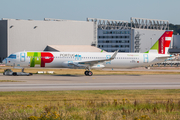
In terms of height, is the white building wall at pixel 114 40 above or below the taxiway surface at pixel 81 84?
above

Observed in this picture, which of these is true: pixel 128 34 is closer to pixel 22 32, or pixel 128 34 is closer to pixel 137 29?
pixel 137 29

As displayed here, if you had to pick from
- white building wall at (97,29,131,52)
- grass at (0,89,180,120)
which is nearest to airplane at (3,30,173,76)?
grass at (0,89,180,120)

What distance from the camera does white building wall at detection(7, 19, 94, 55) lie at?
97.9 meters

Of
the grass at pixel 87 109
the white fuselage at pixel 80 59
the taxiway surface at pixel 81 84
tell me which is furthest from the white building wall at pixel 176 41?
the grass at pixel 87 109

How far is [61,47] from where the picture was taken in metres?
104

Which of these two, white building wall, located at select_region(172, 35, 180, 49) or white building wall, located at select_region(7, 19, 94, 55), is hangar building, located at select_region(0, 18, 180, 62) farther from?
white building wall, located at select_region(172, 35, 180, 49)

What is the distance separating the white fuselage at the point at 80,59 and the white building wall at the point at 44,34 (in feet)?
162

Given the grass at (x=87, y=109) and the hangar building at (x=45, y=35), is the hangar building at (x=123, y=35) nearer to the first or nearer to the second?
the hangar building at (x=45, y=35)

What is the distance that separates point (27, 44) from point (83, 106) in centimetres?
8548

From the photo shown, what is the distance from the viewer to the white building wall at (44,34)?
97.9 m

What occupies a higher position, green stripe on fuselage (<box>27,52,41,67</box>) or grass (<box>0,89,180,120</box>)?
green stripe on fuselage (<box>27,52,41,67</box>)

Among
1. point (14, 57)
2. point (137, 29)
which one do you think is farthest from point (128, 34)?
point (14, 57)

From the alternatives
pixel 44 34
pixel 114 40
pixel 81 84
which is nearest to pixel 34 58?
pixel 81 84

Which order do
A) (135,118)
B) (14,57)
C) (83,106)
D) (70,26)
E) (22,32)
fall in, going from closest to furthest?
(135,118), (83,106), (14,57), (22,32), (70,26)
